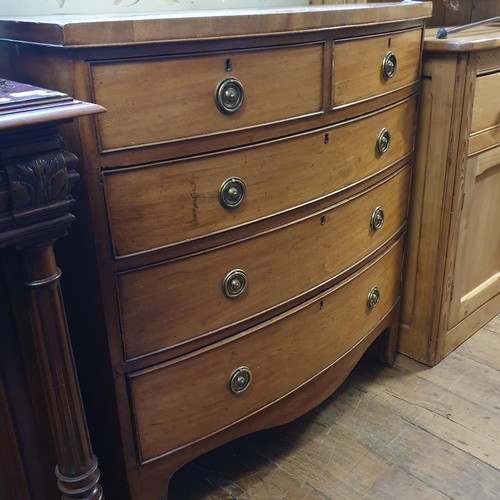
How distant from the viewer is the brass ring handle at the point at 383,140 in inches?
53.4

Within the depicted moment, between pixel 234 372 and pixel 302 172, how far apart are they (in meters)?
0.43

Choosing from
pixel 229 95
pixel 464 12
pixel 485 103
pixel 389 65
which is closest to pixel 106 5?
pixel 229 95

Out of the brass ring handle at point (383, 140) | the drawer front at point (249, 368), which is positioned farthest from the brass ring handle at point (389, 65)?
the drawer front at point (249, 368)

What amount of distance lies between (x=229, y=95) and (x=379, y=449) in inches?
38.8

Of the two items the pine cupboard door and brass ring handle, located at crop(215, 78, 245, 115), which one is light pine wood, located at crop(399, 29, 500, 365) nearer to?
the pine cupboard door

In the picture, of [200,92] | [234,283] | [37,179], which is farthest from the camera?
[234,283]

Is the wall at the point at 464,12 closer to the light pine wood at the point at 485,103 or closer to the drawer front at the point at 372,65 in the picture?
the light pine wood at the point at 485,103

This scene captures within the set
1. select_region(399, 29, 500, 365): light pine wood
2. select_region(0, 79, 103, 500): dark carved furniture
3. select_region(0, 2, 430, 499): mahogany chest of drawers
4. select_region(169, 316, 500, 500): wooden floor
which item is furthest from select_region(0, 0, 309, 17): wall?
select_region(169, 316, 500, 500): wooden floor

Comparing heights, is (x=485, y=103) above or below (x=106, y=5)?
below

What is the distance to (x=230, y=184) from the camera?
1036 millimetres

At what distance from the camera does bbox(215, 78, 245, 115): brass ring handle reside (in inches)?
38.0

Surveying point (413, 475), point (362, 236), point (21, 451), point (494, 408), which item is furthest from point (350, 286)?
point (21, 451)

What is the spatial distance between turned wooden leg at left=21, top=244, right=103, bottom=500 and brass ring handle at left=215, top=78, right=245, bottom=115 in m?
0.39

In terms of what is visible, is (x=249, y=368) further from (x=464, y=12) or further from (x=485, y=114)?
(x=464, y=12)
